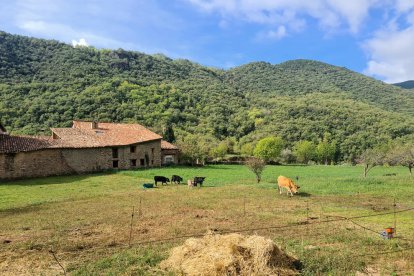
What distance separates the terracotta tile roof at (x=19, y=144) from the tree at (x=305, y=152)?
2399 inches

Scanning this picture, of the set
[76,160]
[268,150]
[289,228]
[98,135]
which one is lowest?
[289,228]

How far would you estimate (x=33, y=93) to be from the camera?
70625 mm

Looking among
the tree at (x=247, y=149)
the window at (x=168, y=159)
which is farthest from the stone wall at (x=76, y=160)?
the tree at (x=247, y=149)

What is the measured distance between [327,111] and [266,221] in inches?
3762

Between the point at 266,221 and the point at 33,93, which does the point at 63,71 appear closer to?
the point at 33,93

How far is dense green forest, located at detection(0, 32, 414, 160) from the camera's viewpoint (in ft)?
226

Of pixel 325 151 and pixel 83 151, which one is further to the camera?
pixel 325 151

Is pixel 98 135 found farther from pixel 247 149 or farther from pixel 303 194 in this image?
pixel 247 149

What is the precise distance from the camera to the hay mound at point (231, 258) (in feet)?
31.3

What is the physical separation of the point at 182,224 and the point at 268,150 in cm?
5889

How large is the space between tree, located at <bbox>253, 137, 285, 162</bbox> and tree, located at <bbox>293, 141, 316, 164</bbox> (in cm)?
1037

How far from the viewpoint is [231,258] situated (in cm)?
973

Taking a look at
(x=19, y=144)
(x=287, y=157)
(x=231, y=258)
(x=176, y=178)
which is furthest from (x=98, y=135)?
(x=287, y=157)

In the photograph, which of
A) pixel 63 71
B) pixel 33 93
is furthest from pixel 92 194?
pixel 63 71
